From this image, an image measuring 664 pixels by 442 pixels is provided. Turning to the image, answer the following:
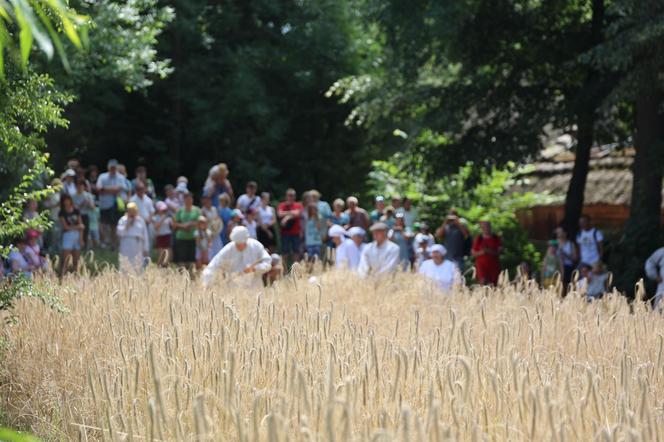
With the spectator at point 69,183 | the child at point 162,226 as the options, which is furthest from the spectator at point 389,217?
the spectator at point 69,183

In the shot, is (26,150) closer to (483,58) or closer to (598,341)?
(598,341)

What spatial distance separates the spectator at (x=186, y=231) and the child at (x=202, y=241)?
21 cm

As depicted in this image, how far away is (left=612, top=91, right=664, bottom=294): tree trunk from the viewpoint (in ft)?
60.0

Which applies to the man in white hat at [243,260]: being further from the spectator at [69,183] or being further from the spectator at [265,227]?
the spectator at [69,183]

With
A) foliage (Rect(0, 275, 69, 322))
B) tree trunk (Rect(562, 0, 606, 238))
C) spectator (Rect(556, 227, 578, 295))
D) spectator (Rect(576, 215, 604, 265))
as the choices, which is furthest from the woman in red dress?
foliage (Rect(0, 275, 69, 322))

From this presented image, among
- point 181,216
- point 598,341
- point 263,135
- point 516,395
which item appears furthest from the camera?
point 263,135

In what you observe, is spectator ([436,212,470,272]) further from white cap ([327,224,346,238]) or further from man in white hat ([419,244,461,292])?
man in white hat ([419,244,461,292])

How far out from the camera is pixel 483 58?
71.4 feet

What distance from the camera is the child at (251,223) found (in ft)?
59.4

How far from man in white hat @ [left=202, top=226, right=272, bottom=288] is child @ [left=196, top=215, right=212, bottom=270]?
3985 millimetres

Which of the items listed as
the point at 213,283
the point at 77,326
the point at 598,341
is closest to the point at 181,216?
the point at 213,283

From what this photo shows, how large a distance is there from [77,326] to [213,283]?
3920 mm

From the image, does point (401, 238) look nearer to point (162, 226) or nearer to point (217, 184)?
point (217, 184)

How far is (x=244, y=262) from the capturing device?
1307 cm
